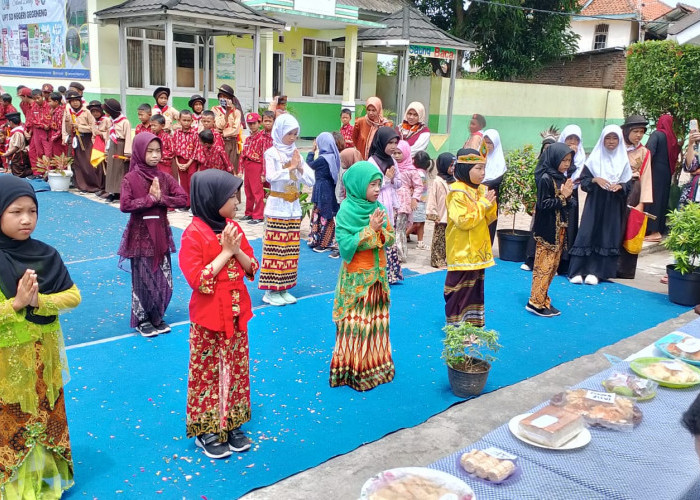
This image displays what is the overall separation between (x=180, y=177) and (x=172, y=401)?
724cm

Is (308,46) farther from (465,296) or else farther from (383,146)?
(465,296)

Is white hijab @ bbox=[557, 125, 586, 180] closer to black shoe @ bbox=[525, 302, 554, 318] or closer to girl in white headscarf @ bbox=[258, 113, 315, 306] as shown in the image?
black shoe @ bbox=[525, 302, 554, 318]

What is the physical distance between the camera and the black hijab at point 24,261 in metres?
2.96

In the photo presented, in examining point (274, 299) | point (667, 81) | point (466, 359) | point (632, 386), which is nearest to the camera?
point (632, 386)

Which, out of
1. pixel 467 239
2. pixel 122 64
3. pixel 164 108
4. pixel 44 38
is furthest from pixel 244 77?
pixel 467 239

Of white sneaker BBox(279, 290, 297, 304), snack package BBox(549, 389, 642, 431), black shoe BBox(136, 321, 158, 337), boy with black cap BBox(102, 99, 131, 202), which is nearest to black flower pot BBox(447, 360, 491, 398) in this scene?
snack package BBox(549, 389, 642, 431)

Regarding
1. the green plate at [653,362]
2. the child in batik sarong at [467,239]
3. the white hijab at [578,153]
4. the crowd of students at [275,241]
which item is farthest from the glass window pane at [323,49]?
the green plate at [653,362]

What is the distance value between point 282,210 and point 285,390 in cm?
218

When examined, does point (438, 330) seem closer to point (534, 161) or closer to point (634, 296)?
point (634, 296)

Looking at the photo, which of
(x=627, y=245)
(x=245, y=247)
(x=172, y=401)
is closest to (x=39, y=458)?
(x=172, y=401)

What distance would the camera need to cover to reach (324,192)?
8422 mm

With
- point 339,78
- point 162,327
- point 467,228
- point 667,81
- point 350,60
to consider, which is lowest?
point 162,327

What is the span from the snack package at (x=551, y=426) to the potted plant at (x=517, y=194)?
605 centimetres

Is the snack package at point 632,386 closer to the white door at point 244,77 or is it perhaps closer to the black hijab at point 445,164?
the black hijab at point 445,164
